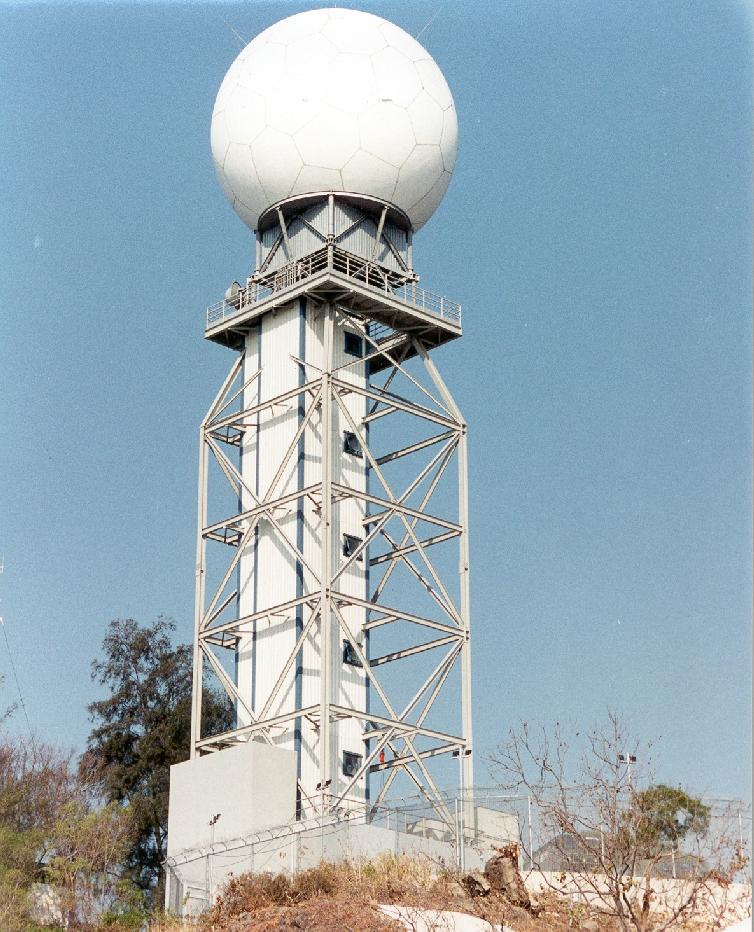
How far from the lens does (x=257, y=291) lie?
2153 inches

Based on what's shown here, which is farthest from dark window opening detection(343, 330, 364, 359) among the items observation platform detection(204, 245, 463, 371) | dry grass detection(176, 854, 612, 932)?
dry grass detection(176, 854, 612, 932)

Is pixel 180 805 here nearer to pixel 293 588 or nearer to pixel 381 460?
pixel 293 588

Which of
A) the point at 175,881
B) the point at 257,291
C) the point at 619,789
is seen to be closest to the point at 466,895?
the point at 619,789

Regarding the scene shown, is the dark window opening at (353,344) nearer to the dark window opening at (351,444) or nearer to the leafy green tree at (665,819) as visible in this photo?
the dark window opening at (351,444)

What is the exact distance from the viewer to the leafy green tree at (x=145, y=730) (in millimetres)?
58844

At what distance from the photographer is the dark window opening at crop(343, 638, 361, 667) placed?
5038 cm

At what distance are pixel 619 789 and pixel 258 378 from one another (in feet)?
92.2

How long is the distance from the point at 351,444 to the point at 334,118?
9531 mm

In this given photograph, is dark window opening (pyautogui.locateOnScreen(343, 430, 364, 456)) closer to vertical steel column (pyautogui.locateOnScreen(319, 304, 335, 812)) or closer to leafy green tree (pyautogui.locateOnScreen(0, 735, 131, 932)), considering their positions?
vertical steel column (pyautogui.locateOnScreen(319, 304, 335, 812))

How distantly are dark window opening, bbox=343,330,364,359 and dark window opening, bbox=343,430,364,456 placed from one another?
8.56ft

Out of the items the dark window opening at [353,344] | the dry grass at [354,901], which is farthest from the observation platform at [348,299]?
the dry grass at [354,901]

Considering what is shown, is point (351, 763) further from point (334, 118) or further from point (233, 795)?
point (334, 118)

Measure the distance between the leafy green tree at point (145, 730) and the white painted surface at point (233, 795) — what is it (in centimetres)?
1135

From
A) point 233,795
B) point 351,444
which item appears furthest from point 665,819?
point 351,444
